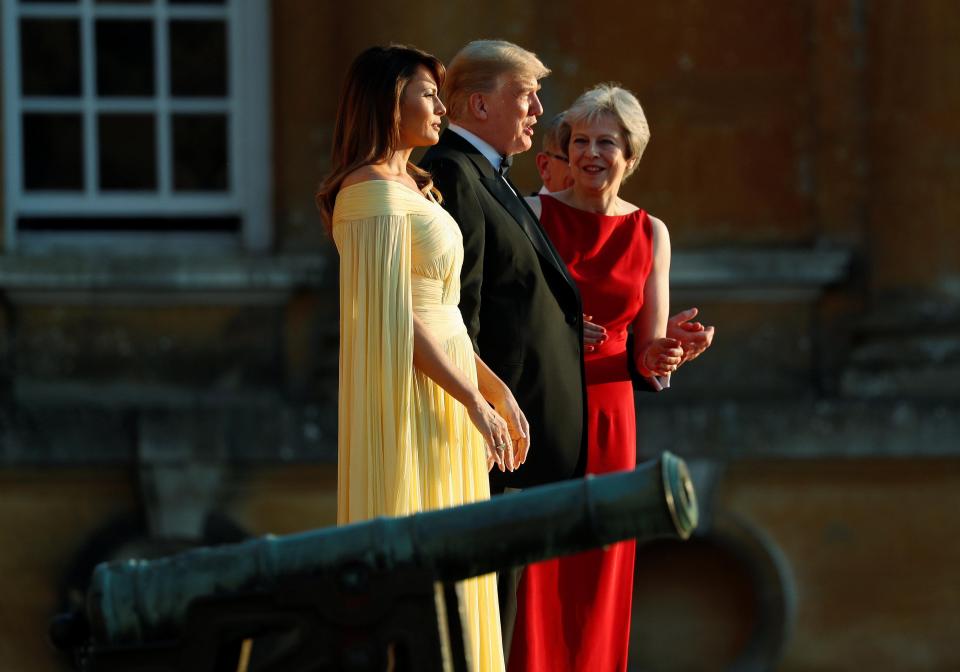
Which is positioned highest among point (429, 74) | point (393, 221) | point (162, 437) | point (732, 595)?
point (429, 74)

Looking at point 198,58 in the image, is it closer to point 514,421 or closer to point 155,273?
point 155,273

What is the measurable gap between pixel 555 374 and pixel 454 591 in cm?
Answer: 123

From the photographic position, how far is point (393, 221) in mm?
4262

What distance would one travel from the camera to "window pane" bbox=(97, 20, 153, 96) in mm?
8609

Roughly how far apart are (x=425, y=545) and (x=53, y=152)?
221 inches

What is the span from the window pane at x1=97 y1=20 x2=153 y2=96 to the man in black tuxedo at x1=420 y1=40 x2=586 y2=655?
4163 millimetres

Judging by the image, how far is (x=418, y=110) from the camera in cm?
434

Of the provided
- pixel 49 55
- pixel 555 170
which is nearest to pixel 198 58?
pixel 49 55

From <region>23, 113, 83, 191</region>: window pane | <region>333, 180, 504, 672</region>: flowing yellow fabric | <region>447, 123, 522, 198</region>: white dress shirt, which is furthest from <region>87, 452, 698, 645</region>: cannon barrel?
<region>23, 113, 83, 191</region>: window pane

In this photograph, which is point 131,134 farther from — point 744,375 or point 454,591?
point 454,591

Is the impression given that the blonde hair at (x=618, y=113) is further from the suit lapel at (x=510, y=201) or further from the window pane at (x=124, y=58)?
the window pane at (x=124, y=58)

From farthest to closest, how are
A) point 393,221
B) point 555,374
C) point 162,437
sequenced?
point 162,437, point 555,374, point 393,221

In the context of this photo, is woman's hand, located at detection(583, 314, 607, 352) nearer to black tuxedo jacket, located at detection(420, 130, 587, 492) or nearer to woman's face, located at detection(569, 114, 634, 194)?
black tuxedo jacket, located at detection(420, 130, 587, 492)

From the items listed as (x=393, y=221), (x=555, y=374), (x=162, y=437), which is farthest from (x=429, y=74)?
(x=162, y=437)
